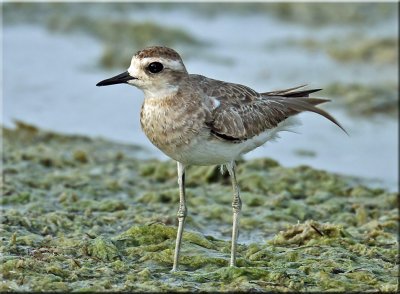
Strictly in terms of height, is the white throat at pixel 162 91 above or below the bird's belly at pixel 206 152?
above

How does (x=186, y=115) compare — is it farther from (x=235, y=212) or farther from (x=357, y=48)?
(x=357, y=48)

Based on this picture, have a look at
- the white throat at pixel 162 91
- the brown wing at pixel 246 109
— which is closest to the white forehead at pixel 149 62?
the white throat at pixel 162 91

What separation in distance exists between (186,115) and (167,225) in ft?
5.87

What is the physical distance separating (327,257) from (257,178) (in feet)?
10.2

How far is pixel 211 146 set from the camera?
693 cm

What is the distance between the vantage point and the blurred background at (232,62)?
1370cm

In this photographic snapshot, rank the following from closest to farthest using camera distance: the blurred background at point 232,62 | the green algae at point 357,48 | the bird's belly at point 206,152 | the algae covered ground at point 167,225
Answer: the algae covered ground at point 167,225
the bird's belly at point 206,152
the blurred background at point 232,62
the green algae at point 357,48

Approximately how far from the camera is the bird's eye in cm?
699

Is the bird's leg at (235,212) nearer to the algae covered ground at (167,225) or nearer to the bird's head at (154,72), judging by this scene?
the algae covered ground at (167,225)

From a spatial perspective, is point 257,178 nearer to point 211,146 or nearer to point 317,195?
point 317,195

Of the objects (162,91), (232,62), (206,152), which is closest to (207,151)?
(206,152)

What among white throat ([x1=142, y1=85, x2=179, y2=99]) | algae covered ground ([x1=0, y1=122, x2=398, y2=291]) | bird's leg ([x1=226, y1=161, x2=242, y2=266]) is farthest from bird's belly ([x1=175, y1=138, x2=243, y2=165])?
algae covered ground ([x1=0, y1=122, x2=398, y2=291])

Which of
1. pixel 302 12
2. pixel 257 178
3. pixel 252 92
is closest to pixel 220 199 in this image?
pixel 257 178

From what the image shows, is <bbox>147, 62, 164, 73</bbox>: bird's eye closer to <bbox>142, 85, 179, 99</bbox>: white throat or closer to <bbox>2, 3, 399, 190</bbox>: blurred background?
<bbox>142, 85, 179, 99</bbox>: white throat
